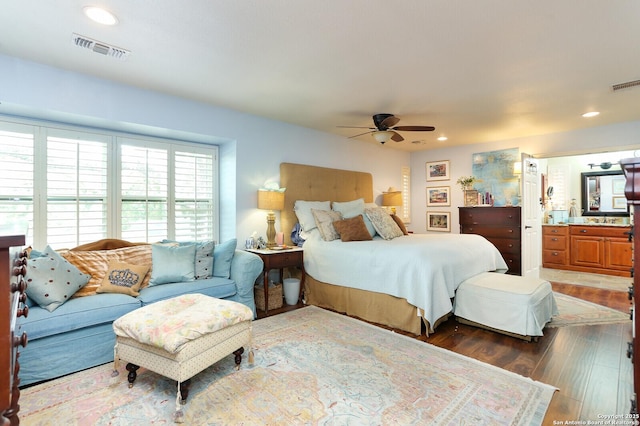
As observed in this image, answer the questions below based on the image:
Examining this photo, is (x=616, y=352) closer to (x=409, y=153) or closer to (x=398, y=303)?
(x=398, y=303)

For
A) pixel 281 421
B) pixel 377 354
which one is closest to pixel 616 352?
pixel 377 354

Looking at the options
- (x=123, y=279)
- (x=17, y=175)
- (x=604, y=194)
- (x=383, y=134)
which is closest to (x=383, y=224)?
(x=383, y=134)

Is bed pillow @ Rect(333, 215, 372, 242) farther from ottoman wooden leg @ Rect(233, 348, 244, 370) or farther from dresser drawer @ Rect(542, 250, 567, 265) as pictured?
dresser drawer @ Rect(542, 250, 567, 265)

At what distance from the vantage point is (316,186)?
16.0ft

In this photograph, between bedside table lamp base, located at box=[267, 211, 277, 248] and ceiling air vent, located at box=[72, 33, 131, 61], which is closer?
ceiling air vent, located at box=[72, 33, 131, 61]

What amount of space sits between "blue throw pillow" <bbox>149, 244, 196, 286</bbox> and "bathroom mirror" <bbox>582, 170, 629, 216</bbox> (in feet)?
24.2

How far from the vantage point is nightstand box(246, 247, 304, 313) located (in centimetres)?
365

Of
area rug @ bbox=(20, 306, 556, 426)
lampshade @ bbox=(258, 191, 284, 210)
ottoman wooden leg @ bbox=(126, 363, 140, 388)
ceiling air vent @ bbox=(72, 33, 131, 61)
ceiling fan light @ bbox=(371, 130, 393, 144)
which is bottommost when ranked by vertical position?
area rug @ bbox=(20, 306, 556, 426)

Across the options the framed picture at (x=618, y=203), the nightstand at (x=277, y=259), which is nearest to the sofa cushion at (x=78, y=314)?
the nightstand at (x=277, y=259)

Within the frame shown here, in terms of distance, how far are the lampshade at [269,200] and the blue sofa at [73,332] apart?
Answer: 149 centimetres

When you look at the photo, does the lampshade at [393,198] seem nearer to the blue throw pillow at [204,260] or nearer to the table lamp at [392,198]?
the table lamp at [392,198]

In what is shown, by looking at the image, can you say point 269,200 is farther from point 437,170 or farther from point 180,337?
point 437,170

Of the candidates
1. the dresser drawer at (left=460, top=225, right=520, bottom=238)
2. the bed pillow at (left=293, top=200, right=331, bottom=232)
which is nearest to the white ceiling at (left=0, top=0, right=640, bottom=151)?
the bed pillow at (left=293, top=200, right=331, bottom=232)

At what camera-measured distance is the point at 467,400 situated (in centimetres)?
200
